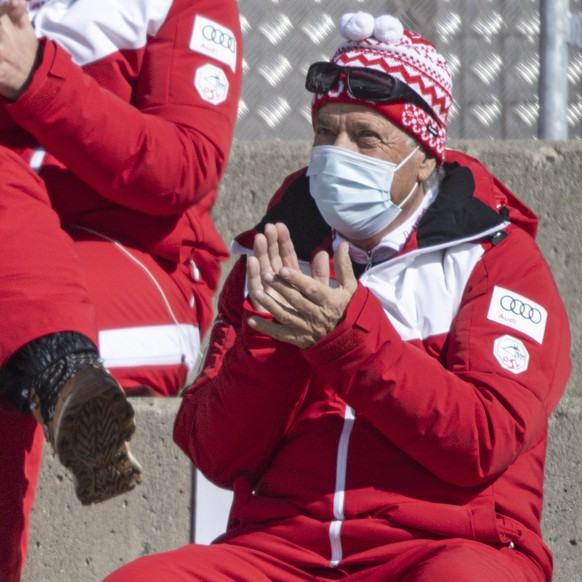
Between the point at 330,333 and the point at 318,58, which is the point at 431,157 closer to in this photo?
the point at 330,333

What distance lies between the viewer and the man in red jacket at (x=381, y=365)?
251 cm

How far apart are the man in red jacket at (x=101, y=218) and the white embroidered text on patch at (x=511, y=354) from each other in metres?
0.65

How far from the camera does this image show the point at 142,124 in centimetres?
312

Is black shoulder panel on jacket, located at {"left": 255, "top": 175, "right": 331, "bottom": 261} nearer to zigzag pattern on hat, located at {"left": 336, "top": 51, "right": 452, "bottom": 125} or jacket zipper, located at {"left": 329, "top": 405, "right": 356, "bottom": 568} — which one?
zigzag pattern on hat, located at {"left": 336, "top": 51, "right": 452, "bottom": 125}

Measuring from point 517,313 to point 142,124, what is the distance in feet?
3.00

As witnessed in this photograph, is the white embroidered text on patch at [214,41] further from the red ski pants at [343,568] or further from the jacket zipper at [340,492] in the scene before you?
the red ski pants at [343,568]

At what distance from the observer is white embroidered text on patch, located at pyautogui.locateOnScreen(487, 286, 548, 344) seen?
2686mm

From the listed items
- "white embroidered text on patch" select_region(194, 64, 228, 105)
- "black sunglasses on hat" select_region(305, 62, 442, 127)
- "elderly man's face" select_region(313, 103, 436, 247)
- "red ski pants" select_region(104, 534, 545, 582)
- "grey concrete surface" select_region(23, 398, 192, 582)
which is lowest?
"grey concrete surface" select_region(23, 398, 192, 582)

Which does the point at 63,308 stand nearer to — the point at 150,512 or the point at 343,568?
the point at 343,568

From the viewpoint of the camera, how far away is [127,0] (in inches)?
129

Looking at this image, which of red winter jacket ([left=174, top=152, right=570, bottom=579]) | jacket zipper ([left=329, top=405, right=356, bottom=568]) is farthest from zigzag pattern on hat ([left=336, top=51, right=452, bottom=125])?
jacket zipper ([left=329, top=405, right=356, bottom=568])

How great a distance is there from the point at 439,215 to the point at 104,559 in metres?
1.13

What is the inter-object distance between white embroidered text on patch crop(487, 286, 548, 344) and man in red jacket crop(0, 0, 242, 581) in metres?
0.67

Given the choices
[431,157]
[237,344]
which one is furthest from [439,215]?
[237,344]
